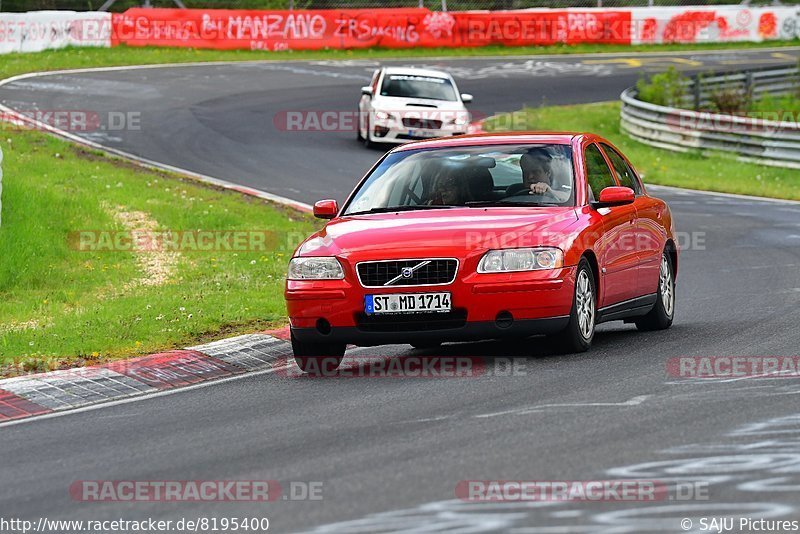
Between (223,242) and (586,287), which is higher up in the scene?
(586,287)

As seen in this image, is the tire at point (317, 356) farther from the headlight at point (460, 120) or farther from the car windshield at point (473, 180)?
the headlight at point (460, 120)

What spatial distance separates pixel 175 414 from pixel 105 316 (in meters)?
3.96

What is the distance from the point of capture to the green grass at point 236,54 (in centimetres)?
3856

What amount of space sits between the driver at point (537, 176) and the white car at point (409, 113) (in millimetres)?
17405

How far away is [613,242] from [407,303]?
74.7 inches

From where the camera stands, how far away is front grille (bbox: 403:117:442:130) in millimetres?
29000

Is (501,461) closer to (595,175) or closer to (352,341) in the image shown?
(352,341)

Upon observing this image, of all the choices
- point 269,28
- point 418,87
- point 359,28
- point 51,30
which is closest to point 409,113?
point 418,87

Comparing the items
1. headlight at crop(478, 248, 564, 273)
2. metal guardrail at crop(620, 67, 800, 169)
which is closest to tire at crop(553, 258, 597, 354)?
headlight at crop(478, 248, 564, 273)

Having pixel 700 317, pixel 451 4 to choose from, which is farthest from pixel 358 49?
pixel 700 317

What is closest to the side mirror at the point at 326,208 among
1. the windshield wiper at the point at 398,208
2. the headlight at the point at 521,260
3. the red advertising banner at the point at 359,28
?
the windshield wiper at the point at 398,208

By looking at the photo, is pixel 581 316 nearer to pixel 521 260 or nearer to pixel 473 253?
pixel 521 260

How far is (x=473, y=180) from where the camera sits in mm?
11070

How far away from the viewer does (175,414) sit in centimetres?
882
